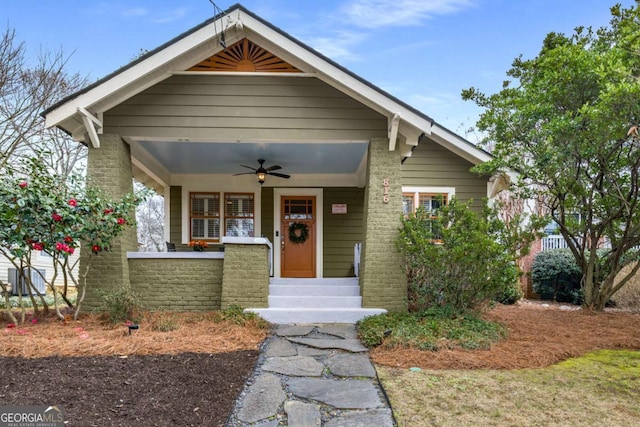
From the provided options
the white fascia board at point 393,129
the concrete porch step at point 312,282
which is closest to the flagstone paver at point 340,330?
the concrete porch step at point 312,282

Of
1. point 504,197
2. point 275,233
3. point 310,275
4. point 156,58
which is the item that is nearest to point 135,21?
point 156,58

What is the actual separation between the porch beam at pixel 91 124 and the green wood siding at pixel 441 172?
20.4 ft

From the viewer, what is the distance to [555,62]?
646 centimetres

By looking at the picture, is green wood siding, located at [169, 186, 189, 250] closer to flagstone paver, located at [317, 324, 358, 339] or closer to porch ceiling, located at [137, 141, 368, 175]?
porch ceiling, located at [137, 141, 368, 175]

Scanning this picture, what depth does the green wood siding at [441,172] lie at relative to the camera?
30.0 feet

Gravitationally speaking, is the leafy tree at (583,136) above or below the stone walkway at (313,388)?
above

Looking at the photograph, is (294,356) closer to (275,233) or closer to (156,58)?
(156,58)

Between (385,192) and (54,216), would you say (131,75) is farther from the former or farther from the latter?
(385,192)

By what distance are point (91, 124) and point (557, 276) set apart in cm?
1053

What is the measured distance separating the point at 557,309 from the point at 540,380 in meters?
5.20

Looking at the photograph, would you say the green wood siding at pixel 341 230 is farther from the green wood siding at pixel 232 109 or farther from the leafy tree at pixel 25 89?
the leafy tree at pixel 25 89

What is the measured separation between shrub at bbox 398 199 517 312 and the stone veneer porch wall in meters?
3.05

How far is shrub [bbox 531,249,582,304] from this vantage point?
9.48 m
